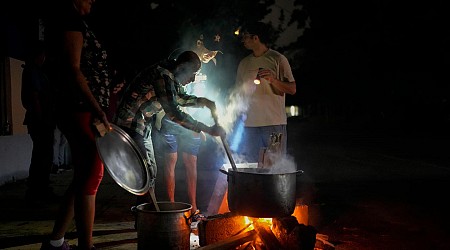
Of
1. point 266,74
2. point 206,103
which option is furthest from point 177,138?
point 266,74

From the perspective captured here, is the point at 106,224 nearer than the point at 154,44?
Yes

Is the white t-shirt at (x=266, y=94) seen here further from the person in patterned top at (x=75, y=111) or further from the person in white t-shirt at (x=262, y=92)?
the person in patterned top at (x=75, y=111)

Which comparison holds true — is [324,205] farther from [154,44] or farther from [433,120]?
[433,120]

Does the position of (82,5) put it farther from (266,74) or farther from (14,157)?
(14,157)

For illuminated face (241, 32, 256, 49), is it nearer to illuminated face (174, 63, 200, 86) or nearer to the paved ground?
illuminated face (174, 63, 200, 86)

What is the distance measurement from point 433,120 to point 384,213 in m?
33.6

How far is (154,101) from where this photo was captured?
15.2 feet

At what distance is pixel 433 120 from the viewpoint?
→ 36.9m

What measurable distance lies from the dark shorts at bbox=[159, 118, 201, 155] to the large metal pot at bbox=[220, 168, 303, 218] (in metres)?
1.30

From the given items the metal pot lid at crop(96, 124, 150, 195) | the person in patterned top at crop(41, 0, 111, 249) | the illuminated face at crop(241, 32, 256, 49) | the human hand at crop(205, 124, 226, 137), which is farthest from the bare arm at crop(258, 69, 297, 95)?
the person in patterned top at crop(41, 0, 111, 249)

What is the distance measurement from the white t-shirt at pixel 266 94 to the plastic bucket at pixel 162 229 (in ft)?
6.86

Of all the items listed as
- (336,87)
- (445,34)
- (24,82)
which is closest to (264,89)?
(24,82)

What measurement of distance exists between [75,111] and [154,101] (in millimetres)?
978

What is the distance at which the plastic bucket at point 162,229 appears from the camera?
12.6 ft
